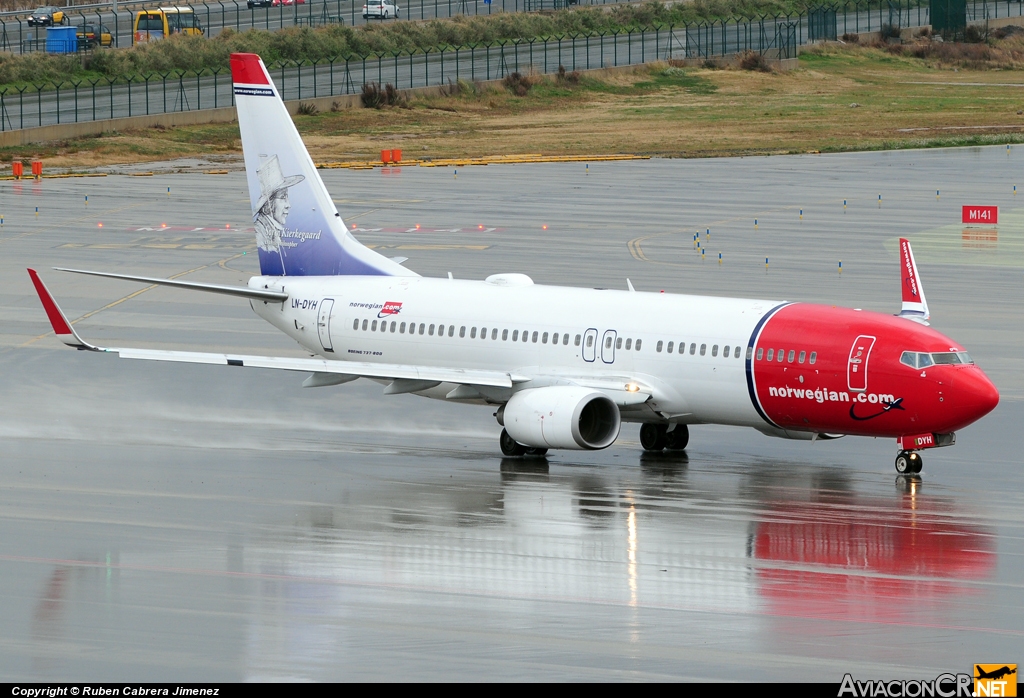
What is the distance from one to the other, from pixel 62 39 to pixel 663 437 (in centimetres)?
11880

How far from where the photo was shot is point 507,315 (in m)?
40.6

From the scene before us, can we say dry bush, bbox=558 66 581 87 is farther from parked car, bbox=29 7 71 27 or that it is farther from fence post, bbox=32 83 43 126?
parked car, bbox=29 7 71 27

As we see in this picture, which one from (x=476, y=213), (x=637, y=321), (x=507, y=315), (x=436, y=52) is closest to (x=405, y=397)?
(x=507, y=315)

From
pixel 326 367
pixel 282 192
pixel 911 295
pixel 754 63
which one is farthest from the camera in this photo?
pixel 754 63

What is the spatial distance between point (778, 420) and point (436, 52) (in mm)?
119125

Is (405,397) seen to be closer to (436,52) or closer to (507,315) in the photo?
(507,315)

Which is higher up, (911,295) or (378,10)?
(378,10)

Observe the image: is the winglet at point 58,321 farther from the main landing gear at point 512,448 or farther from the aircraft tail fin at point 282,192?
the main landing gear at point 512,448

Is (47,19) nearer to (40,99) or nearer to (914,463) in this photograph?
(40,99)

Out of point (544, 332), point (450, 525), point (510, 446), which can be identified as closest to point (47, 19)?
point (544, 332)

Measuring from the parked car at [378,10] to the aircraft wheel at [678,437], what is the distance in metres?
143

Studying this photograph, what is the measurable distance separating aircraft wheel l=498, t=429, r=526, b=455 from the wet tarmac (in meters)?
0.52

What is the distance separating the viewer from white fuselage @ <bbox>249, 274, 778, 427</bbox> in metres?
37.8

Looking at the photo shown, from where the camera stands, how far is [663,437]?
39.9m
